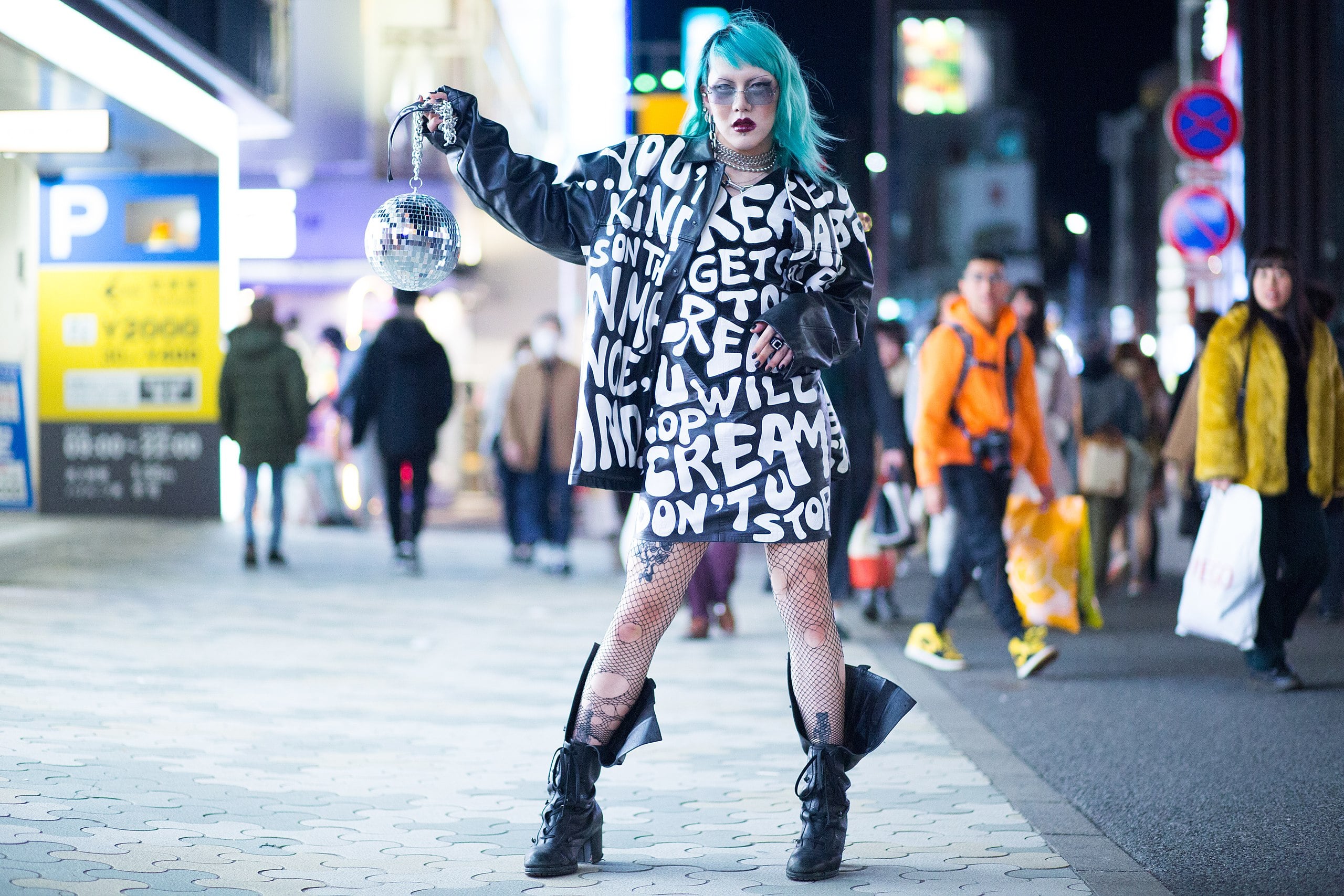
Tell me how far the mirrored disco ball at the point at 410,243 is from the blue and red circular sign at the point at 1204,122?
10.3 meters

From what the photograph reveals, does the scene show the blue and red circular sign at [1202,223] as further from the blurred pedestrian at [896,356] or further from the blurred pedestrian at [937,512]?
the blurred pedestrian at [937,512]

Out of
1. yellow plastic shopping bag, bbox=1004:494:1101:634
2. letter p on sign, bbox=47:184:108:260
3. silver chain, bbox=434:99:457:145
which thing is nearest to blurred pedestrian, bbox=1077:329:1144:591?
yellow plastic shopping bag, bbox=1004:494:1101:634

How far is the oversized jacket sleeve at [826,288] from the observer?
11.2 feet

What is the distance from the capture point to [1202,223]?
43.5ft

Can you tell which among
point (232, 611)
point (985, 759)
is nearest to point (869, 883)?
point (985, 759)

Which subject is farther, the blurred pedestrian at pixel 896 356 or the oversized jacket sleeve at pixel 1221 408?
the blurred pedestrian at pixel 896 356

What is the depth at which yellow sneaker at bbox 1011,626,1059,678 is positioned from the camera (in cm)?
670

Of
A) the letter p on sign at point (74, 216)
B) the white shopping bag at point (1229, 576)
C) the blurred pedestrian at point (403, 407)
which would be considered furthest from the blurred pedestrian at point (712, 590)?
the letter p on sign at point (74, 216)

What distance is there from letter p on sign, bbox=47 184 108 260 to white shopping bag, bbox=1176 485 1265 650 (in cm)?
1097

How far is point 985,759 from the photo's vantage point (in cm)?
504

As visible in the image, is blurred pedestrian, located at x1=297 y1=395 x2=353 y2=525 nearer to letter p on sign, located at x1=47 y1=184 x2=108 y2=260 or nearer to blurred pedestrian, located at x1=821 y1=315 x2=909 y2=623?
letter p on sign, located at x1=47 y1=184 x2=108 y2=260

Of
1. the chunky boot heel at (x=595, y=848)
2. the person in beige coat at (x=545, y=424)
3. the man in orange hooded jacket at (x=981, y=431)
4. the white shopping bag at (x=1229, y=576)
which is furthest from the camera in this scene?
the person in beige coat at (x=545, y=424)

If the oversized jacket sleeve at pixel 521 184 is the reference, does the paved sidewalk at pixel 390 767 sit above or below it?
below

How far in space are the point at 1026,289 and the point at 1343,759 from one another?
14.1 ft
